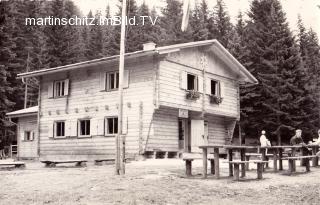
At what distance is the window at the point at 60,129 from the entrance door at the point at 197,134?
25.2 feet

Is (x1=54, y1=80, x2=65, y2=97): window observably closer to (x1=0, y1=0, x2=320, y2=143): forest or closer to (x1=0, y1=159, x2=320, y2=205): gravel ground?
(x1=0, y1=0, x2=320, y2=143): forest

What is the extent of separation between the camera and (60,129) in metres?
24.2

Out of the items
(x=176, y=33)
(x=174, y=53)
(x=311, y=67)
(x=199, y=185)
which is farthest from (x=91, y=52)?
(x=199, y=185)

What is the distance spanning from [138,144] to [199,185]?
9758 mm

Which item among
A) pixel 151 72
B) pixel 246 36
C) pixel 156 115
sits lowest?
pixel 156 115

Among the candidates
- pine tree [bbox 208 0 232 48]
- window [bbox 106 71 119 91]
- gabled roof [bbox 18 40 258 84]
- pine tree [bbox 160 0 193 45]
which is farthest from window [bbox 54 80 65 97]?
pine tree [bbox 208 0 232 48]

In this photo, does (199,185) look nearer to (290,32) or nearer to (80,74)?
(80,74)

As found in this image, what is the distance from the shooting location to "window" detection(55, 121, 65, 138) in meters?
24.1

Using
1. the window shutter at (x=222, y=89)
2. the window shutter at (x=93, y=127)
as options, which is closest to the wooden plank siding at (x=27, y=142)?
the window shutter at (x=93, y=127)

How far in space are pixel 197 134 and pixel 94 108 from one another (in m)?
5.79

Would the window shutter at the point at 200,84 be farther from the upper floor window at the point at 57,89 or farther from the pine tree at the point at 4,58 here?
the pine tree at the point at 4,58

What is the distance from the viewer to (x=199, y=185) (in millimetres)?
10188

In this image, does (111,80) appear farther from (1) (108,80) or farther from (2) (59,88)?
(2) (59,88)

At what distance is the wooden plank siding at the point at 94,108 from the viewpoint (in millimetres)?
19938
